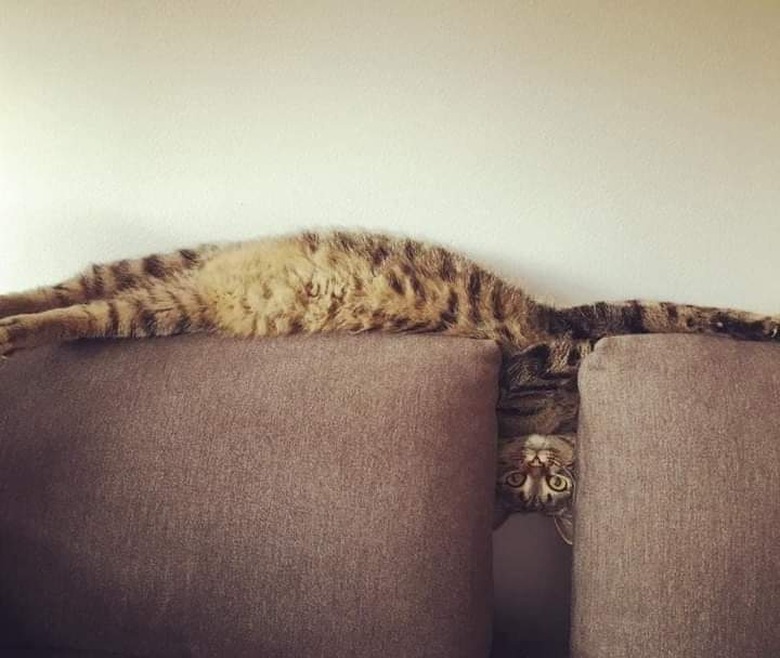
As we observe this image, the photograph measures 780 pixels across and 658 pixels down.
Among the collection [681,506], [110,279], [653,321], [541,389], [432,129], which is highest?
[432,129]

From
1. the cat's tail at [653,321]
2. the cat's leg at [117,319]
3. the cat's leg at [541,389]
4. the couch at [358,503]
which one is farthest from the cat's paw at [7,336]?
the cat's tail at [653,321]

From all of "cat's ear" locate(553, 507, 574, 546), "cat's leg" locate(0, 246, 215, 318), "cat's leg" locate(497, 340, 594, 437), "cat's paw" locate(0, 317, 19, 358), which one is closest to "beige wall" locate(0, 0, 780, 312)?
"cat's leg" locate(0, 246, 215, 318)

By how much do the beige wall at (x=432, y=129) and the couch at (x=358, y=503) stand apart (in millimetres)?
340

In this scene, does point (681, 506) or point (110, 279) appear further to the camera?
point (110, 279)

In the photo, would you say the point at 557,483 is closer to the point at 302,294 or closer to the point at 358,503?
the point at 358,503

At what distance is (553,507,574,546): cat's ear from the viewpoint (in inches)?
51.5

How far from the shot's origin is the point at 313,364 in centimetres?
122

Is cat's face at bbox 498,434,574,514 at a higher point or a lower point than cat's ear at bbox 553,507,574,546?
higher

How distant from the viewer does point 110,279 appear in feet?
5.02

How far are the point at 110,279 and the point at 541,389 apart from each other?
93 centimetres

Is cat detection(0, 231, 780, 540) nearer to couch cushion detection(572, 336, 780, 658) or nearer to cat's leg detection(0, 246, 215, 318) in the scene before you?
cat's leg detection(0, 246, 215, 318)

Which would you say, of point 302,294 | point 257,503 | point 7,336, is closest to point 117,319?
point 7,336

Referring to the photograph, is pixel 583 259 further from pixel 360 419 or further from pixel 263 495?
pixel 263 495

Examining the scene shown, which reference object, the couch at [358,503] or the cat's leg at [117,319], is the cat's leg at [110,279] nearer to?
the cat's leg at [117,319]
